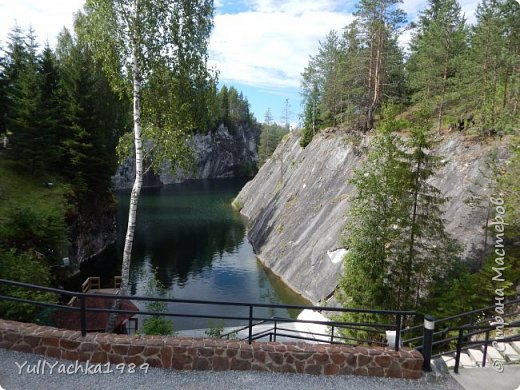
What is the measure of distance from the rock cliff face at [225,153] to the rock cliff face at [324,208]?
54.4 meters

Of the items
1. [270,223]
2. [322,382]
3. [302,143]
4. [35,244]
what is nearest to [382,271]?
[322,382]

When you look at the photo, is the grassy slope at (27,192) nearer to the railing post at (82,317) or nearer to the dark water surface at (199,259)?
the dark water surface at (199,259)

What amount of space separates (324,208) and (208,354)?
26.7 m

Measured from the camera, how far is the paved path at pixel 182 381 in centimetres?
625

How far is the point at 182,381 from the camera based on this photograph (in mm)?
6488

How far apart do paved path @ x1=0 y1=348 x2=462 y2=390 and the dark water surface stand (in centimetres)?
1687

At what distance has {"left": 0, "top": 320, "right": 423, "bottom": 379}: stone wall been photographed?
22.3ft

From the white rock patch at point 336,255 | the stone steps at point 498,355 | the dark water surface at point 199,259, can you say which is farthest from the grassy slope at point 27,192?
the stone steps at point 498,355

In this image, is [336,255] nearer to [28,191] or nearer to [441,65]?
[441,65]

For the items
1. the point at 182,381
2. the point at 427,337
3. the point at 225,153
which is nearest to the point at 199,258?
the point at 182,381

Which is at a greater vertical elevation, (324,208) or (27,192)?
(27,192)

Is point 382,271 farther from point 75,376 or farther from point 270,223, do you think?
point 270,223

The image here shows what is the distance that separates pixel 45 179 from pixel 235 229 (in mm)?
26243

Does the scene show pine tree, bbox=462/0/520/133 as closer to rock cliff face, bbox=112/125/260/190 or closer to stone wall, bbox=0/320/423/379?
stone wall, bbox=0/320/423/379
